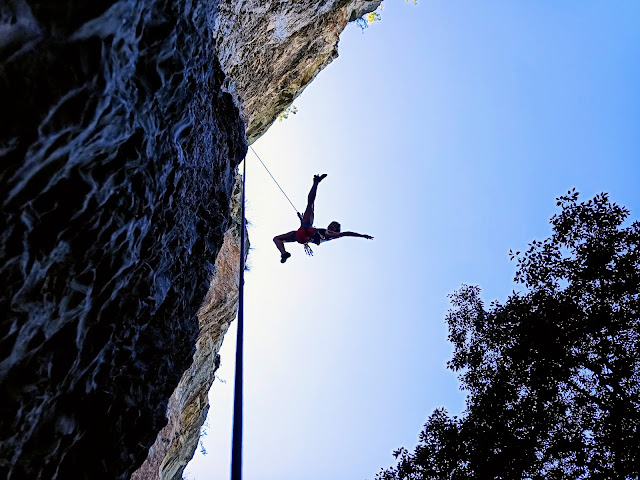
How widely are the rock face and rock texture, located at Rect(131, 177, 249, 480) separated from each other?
409 centimetres

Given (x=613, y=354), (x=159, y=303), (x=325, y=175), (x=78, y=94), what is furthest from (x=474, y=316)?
(x=78, y=94)

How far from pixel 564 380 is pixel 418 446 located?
12.9ft

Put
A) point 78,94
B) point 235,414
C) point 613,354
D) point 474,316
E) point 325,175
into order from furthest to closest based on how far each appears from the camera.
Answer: point 474,316 < point 325,175 < point 613,354 < point 235,414 < point 78,94

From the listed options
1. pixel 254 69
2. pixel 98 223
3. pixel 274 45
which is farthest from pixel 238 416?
pixel 274 45

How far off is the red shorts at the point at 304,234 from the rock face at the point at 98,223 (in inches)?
250

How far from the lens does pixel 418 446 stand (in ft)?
35.4

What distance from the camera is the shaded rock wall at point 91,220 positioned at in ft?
7.75

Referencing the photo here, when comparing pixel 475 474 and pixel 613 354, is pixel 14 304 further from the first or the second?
pixel 613 354

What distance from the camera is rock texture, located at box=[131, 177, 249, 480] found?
9.03 meters

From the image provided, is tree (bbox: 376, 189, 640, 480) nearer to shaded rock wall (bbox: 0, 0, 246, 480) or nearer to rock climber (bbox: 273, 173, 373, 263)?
rock climber (bbox: 273, 173, 373, 263)

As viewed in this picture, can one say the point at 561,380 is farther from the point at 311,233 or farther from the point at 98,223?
the point at 98,223

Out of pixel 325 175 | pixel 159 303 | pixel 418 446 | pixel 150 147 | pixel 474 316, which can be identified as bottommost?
pixel 418 446

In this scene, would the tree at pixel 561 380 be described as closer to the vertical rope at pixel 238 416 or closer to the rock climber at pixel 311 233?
the rock climber at pixel 311 233

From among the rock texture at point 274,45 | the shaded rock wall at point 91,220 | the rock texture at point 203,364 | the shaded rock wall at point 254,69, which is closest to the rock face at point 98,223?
the shaded rock wall at point 91,220
